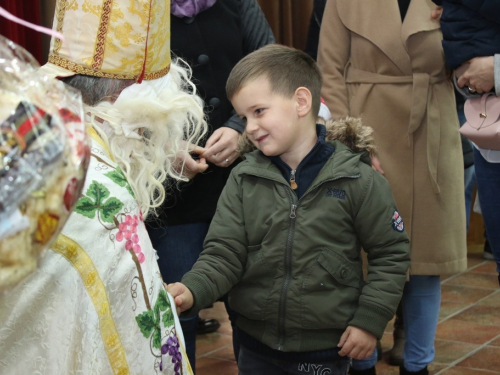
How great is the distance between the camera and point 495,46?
7.47 feet

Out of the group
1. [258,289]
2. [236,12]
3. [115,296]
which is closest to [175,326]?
[115,296]

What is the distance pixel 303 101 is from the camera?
6.55 ft

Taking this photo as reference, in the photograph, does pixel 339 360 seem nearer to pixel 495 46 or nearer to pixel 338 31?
pixel 495 46

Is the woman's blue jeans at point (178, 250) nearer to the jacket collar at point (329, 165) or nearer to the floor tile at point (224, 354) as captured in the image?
the jacket collar at point (329, 165)

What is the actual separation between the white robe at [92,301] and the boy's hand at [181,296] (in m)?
0.42

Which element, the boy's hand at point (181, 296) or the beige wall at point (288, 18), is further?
the beige wall at point (288, 18)

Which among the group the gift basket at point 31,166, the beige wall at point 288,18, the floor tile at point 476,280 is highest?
the gift basket at point 31,166

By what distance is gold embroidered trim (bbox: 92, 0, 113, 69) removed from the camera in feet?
4.69

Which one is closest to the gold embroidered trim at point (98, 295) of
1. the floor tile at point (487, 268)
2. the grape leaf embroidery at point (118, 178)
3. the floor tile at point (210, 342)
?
the grape leaf embroidery at point (118, 178)

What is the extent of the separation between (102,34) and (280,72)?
63 centimetres

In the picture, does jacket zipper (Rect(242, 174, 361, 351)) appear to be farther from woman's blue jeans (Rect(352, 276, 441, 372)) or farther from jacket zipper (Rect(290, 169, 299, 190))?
woman's blue jeans (Rect(352, 276, 441, 372))

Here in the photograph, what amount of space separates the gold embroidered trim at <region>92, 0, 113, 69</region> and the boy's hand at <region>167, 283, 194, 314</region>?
0.55m

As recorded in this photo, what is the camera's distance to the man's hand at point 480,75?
7.42ft

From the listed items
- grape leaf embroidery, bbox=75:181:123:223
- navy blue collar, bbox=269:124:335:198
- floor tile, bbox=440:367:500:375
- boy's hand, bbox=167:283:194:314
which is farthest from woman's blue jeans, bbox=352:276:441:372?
grape leaf embroidery, bbox=75:181:123:223
